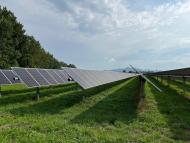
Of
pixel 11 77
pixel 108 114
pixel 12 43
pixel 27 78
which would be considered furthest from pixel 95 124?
pixel 12 43

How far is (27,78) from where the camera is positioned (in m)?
18.9

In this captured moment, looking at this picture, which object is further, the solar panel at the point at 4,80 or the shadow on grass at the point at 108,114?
the solar panel at the point at 4,80

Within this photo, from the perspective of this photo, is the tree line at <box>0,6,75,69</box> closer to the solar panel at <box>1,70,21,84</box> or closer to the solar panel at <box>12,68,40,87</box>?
the solar panel at <box>1,70,21,84</box>

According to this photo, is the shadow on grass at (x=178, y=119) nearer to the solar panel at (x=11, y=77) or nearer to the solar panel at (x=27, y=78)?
the solar panel at (x=27, y=78)

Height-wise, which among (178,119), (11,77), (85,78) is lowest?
(178,119)

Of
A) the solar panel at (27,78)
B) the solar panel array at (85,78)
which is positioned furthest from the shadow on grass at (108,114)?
the solar panel at (27,78)

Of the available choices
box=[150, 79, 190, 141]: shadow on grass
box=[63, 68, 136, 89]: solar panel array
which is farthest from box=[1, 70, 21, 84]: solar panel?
box=[150, 79, 190, 141]: shadow on grass

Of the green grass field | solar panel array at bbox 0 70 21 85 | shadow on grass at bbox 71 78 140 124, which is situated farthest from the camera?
solar panel array at bbox 0 70 21 85

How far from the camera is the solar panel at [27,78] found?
59.7 feet

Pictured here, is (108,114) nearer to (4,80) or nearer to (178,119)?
(178,119)

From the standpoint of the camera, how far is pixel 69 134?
8.93 m

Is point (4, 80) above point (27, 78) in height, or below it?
below

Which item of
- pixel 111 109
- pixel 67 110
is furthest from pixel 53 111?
pixel 111 109

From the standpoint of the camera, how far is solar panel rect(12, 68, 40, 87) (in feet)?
59.7
